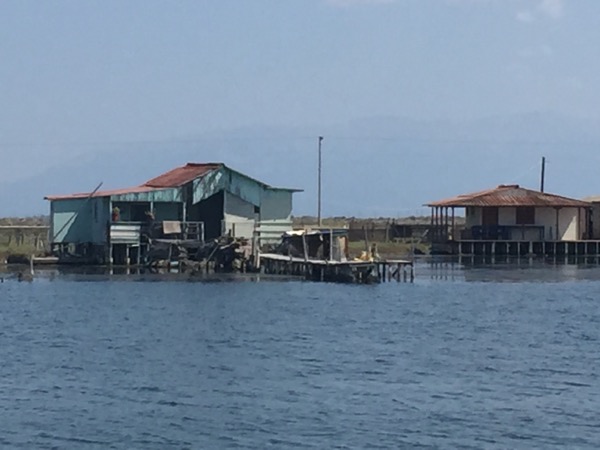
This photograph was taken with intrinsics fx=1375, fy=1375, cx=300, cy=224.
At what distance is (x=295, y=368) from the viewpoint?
1366 inches

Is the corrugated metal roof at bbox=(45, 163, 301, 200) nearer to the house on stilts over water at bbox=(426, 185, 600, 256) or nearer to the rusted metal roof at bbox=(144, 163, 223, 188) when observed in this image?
the rusted metal roof at bbox=(144, 163, 223, 188)

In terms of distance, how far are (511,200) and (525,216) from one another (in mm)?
2014

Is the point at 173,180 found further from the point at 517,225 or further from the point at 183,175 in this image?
the point at 517,225

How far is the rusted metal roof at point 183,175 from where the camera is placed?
69688 millimetres

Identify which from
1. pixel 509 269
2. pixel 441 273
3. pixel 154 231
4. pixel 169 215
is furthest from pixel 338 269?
pixel 509 269

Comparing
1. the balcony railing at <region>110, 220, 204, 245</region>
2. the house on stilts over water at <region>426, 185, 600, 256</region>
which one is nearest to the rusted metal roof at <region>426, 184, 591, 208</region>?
the house on stilts over water at <region>426, 185, 600, 256</region>

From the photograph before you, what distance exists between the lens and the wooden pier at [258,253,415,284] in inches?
2414

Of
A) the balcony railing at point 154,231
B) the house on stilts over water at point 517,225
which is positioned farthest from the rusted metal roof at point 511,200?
the balcony railing at point 154,231

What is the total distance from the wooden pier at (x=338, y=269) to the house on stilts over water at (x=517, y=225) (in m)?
18.9

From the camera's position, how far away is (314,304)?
52.2 meters

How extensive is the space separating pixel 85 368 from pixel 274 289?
2415 centimetres

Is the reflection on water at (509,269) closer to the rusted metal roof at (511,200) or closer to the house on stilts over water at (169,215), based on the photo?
the rusted metal roof at (511,200)

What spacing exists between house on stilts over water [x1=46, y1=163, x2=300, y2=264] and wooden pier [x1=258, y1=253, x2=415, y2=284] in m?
1.97

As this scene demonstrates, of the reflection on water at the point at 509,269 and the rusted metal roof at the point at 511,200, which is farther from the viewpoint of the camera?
the rusted metal roof at the point at 511,200
